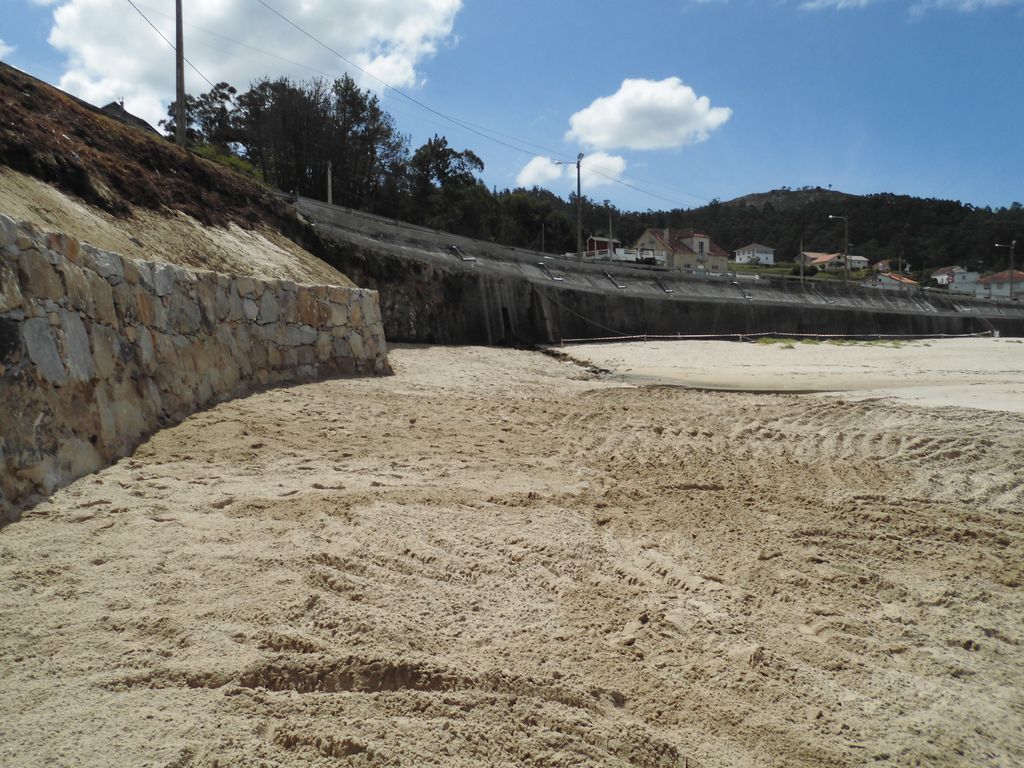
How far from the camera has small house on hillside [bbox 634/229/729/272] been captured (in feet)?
227

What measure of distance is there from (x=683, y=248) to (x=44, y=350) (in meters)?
75.0

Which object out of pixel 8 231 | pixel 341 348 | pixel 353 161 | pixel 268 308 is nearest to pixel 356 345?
pixel 341 348

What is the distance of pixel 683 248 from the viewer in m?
74.6

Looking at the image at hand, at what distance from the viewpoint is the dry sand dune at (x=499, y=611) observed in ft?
7.61

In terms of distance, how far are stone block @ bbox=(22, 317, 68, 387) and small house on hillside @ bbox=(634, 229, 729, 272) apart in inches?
2458

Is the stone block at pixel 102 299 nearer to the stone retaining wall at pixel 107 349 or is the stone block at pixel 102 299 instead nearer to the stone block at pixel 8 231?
the stone retaining wall at pixel 107 349

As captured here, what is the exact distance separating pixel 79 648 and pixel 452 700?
141 centimetres

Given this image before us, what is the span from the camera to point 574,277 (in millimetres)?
28281

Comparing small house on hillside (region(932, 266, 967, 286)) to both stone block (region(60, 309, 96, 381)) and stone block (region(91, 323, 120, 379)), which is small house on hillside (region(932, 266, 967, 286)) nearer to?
stone block (region(91, 323, 120, 379))

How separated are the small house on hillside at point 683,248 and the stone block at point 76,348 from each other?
62028 millimetres

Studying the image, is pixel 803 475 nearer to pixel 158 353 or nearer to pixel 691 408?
pixel 691 408

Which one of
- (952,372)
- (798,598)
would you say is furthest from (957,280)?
(798,598)

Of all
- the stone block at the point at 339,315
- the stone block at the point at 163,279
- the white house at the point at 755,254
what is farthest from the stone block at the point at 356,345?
the white house at the point at 755,254

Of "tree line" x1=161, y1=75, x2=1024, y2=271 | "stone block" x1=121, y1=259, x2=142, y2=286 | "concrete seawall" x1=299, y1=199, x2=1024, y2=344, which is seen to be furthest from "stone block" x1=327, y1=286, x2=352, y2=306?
"tree line" x1=161, y1=75, x2=1024, y2=271
